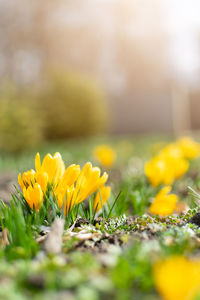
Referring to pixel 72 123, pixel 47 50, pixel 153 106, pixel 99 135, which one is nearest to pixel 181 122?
pixel 153 106

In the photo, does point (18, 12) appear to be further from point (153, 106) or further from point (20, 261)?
point (20, 261)

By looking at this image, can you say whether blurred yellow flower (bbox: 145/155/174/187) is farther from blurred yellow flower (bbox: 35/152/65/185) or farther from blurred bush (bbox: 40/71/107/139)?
blurred bush (bbox: 40/71/107/139)

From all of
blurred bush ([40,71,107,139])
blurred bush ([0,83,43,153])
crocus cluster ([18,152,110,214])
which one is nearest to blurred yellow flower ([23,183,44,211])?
crocus cluster ([18,152,110,214])

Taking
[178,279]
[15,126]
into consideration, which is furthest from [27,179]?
Result: [15,126]

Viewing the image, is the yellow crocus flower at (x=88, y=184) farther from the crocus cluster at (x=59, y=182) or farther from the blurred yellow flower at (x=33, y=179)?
the blurred yellow flower at (x=33, y=179)

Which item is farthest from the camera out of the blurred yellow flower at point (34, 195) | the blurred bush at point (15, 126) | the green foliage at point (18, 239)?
the blurred bush at point (15, 126)

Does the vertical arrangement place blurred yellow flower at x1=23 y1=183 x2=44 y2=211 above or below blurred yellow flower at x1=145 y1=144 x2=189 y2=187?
above

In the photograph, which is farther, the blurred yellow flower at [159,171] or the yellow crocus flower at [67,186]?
the blurred yellow flower at [159,171]

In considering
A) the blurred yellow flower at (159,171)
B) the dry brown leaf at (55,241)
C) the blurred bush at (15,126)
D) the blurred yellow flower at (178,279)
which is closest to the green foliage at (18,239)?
the dry brown leaf at (55,241)
